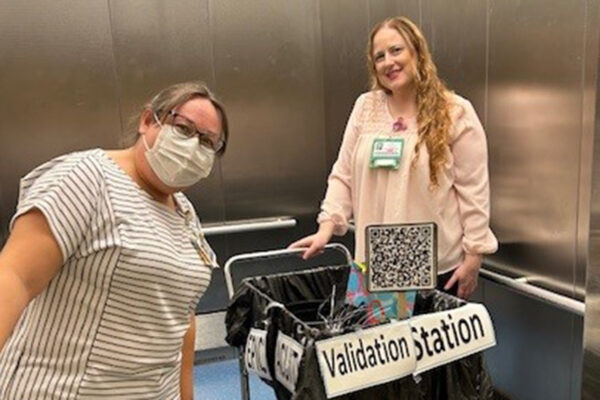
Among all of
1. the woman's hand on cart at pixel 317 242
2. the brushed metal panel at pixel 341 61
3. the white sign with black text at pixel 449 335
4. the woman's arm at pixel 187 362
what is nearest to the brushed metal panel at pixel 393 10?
the brushed metal panel at pixel 341 61

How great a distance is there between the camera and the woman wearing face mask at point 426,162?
1961 mm

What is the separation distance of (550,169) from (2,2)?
275cm

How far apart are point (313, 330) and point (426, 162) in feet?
2.55

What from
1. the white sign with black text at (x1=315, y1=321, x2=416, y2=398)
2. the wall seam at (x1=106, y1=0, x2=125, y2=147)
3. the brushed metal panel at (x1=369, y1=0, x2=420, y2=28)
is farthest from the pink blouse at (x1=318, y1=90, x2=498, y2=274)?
the wall seam at (x1=106, y1=0, x2=125, y2=147)

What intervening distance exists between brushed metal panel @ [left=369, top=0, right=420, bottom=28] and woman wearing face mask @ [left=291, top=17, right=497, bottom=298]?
2.55 ft

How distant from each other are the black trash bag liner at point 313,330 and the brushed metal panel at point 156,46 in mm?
1709

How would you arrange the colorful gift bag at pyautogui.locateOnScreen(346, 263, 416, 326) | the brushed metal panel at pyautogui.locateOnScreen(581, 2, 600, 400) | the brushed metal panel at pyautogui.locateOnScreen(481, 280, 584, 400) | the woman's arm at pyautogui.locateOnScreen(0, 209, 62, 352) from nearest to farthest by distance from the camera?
the brushed metal panel at pyautogui.locateOnScreen(581, 2, 600, 400)
the woman's arm at pyautogui.locateOnScreen(0, 209, 62, 352)
the colorful gift bag at pyautogui.locateOnScreen(346, 263, 416, 326)
the brushed metal panel at pyautogui.locateOnScreen(481, 280, 584, 400)

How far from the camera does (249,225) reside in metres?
3.50

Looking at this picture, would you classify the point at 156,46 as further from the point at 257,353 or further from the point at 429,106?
the point at 257,353

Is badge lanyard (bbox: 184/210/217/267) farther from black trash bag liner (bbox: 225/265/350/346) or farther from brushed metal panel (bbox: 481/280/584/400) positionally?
brushed metal panel (bbox: 481/280/584/400)

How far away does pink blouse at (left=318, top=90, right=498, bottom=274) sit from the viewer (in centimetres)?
196

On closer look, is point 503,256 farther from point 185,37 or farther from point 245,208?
point 185,37

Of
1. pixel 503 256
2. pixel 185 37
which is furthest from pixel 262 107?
pixel 503 256

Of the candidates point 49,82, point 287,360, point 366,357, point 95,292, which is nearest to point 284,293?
point 287,360
